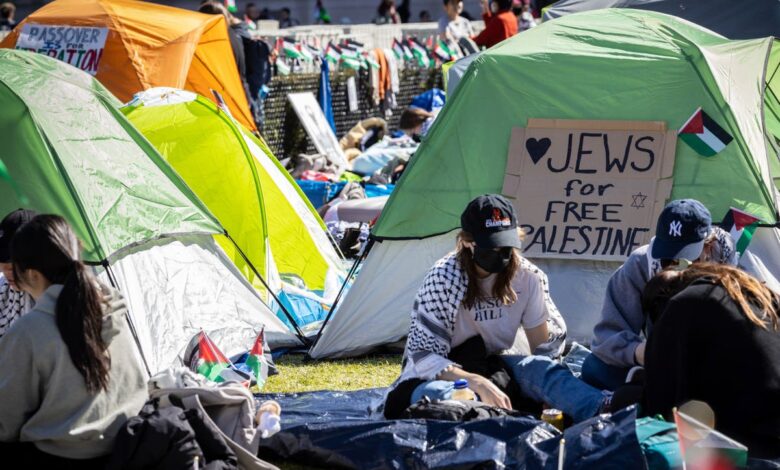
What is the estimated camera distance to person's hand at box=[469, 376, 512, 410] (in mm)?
5102

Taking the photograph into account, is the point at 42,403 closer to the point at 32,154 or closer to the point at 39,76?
the point at 32,154

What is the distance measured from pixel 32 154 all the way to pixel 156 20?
5670mm

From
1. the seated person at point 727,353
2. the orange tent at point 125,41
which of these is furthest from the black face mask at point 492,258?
the orange tent at point 125,41

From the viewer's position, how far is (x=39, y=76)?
22.4 feet

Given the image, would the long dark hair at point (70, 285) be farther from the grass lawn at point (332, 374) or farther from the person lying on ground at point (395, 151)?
the person lying on ground at point (395, 151)

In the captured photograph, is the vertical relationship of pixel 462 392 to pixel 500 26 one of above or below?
below

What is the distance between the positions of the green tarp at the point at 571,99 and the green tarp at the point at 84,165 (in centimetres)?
122

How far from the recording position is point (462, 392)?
5.07 metres

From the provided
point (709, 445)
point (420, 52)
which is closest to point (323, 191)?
point (709, 445)

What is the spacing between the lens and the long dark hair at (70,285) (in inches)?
159

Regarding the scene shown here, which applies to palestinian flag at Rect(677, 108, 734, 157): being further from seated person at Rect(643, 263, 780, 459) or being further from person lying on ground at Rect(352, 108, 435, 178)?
person lying on ground at Rect(352, 108, 435, 178)

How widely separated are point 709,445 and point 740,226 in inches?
120

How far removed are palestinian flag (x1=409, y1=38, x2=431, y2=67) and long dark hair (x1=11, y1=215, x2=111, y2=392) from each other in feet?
54.5

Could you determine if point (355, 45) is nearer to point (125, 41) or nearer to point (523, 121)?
point (125, 41)
